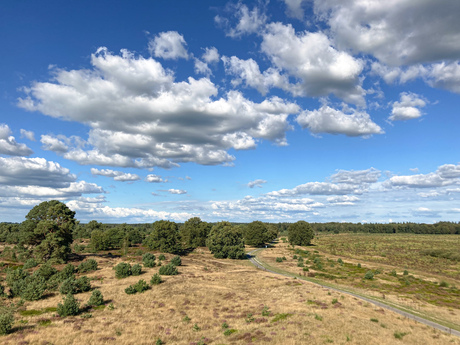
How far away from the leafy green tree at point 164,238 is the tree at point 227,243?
16.6 meters

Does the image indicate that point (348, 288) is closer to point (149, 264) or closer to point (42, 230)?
point (149, 264)

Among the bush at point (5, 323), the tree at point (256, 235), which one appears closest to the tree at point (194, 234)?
the tree at point (256, 235)

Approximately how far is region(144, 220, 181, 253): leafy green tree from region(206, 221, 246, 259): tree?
16550 mm

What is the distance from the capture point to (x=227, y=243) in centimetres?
11300

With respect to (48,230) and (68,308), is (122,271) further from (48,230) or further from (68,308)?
(48,230)

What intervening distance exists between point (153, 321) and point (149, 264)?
40787 mm

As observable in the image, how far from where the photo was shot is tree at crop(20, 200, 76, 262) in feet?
230

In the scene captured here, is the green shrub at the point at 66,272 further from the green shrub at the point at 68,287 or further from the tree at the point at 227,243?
the tree at the point at 227,243

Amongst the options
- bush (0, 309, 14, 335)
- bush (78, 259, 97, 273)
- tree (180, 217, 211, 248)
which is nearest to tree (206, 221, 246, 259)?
tree (180, 217, 211, 248)

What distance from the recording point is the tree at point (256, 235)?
166m

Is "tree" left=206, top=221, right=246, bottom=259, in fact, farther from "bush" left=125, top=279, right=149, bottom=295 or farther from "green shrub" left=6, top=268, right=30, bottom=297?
"green shrub" left=6, top=268, right=30, bottom=297

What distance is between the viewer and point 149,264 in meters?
74.7

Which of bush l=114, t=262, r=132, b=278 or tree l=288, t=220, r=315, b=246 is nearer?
bush l=114, t=262, r=132, b=278

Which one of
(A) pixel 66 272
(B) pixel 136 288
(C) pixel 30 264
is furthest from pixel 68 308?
(C) pixel 30 264
